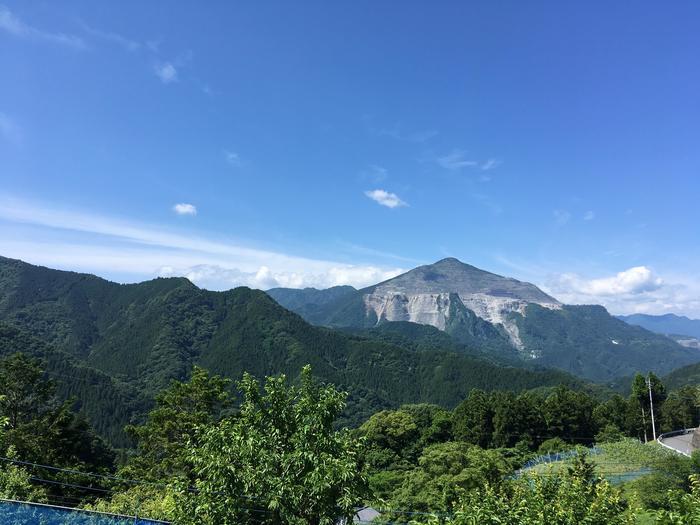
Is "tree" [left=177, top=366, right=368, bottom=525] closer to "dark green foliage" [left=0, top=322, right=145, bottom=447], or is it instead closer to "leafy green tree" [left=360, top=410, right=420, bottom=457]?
"leafy green tree" [left=360, top=410, right=420, bottom=457]

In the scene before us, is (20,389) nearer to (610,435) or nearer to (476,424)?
(476,424)

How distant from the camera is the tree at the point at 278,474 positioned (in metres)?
9.76

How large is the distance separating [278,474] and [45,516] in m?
5.56

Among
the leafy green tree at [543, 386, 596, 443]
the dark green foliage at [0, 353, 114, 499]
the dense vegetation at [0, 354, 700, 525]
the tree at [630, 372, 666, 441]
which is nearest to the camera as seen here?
the dense vegetation at [0, 354, 700, 525]

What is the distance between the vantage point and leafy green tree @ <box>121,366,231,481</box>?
1115 inches

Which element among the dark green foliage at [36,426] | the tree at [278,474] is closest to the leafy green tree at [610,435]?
the dark green foliage at [36,426]

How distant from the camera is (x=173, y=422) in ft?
94.3

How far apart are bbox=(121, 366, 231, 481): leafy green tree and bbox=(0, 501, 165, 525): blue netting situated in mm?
17307

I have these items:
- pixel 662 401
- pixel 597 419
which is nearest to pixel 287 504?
pixel 597 419

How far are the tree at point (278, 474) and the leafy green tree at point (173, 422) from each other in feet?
→ 61.4

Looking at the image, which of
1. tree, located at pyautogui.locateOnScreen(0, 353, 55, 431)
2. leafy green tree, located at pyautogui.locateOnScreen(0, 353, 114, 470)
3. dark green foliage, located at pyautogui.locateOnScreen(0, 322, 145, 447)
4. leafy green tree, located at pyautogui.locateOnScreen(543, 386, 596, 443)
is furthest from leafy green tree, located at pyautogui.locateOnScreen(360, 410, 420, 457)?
dark green foliage, located at pyautogui.locateOnScreen(0, 322, 145, 447)

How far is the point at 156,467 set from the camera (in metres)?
28.5

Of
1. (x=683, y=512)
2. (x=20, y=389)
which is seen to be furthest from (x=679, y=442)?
(x=20, y=389)

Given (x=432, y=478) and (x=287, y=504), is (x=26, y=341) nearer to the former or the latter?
(x=432, y=478)
